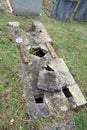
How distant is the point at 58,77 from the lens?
191 inches

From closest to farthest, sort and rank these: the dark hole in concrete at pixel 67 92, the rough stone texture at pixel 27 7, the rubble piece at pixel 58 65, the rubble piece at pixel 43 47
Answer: the dark hole in concrete at pixel 67 92
the rubble piece at pixel 58 65
the rubble piece at pixel 43 47
the rough stone texture at pixel 27 7

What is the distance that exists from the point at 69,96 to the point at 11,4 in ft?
15.2

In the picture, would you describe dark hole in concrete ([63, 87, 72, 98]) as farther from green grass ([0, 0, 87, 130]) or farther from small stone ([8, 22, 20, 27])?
small stone ([8, 22, 20, 27])

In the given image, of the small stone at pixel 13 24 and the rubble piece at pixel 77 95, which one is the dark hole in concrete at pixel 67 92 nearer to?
the rubble piece at pixel 77 95

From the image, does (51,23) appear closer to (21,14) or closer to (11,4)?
(21,14)

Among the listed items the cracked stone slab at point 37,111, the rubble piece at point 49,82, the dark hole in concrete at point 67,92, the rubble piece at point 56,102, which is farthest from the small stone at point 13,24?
the cracked stone slab at point 37,111

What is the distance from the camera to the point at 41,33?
636cm

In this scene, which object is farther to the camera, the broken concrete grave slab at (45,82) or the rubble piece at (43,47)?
the rubble piece at (43,47)

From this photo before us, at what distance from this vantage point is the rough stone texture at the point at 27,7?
693cm

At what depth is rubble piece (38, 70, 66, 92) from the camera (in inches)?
174

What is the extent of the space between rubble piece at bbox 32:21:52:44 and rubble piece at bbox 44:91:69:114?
203cm

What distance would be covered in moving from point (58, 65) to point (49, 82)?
0.92 metres

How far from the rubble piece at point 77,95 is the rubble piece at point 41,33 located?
1809mm

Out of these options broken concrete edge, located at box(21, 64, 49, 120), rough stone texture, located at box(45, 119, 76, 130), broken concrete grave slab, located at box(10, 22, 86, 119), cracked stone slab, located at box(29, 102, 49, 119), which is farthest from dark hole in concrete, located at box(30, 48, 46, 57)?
rough stone texture, located at box(45, 119, 76, 130)
